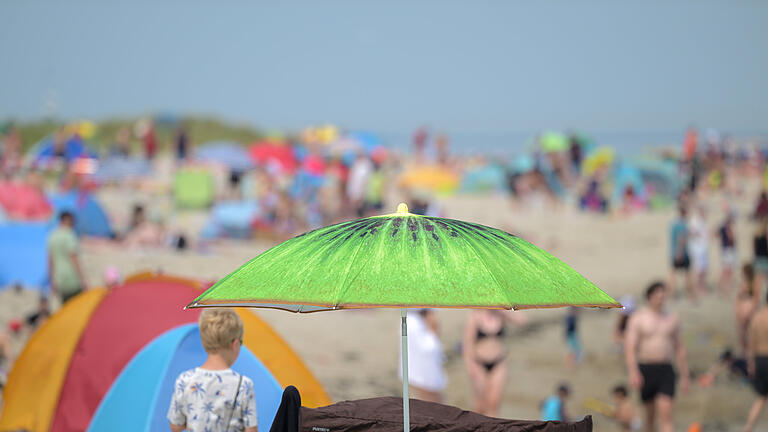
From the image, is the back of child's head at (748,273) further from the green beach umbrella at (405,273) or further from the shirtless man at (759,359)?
the green beach umbrella at (405,273)

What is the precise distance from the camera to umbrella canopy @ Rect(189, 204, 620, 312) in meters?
2.61

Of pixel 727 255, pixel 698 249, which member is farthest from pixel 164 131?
pixel 727 255

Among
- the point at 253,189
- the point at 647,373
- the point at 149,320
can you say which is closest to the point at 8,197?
the point at 253,189

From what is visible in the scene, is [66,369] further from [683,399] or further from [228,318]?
[683,399]

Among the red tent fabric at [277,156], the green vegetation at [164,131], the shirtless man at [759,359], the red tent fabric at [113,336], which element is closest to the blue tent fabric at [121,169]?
the red tent fabric at [277,156]

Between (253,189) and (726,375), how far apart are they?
12416mm

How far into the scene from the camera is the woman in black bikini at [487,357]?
253 inches

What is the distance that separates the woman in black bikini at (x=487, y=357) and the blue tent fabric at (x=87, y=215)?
7.98 m

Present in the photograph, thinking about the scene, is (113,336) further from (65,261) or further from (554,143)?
(554,143)

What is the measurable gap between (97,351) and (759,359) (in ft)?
17.4

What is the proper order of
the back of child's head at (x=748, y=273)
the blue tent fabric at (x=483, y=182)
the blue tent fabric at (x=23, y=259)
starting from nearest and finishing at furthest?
the back of child's head at (x=748, y=273) < the blue tent fabric at (x=23, y=259) < the blue tent fabric at (x=483, y=182)

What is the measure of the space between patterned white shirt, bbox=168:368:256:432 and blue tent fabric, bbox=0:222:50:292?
6678 millimetres

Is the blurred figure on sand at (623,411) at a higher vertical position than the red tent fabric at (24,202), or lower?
lower

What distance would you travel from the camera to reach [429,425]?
311 centimetres
